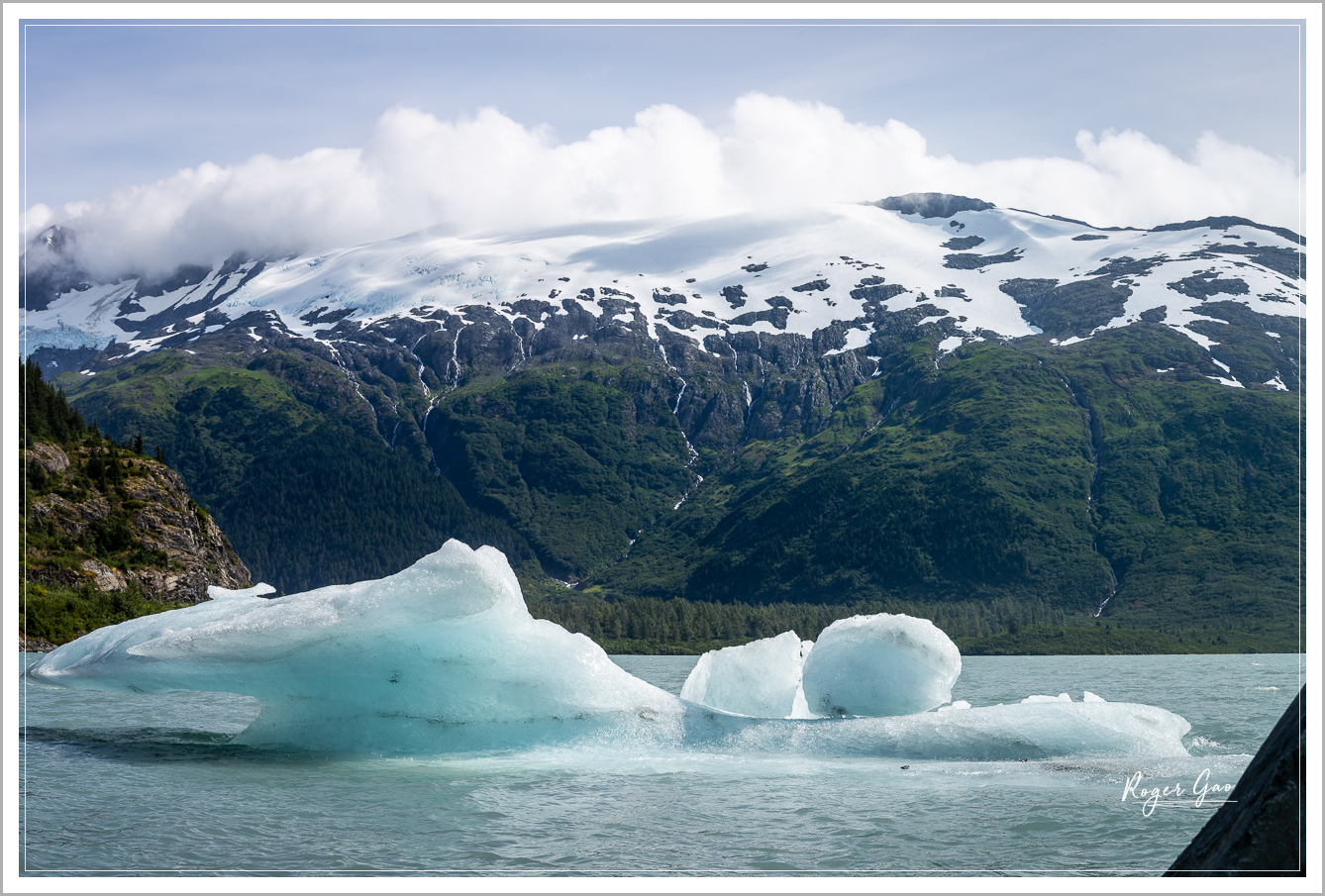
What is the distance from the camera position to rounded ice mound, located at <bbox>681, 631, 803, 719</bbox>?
2512 cm

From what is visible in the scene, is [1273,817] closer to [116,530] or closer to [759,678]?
[759,678]

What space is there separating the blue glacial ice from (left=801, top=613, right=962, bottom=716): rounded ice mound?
0.03 meters

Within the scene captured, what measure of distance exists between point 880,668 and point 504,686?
7.97 m

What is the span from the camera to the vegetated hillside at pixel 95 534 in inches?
2872

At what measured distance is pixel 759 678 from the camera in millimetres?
25297

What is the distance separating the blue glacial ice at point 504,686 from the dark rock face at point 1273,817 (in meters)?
14.7

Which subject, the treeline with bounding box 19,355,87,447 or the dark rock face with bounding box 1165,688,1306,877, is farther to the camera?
the treeline with bounding box 19,355,87,447

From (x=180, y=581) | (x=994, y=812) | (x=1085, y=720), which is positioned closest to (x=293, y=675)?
(x=994, y=812)

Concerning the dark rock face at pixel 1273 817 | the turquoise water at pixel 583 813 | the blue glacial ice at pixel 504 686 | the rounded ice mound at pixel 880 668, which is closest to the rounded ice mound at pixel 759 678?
the rounded ice mound at pixel 880 668

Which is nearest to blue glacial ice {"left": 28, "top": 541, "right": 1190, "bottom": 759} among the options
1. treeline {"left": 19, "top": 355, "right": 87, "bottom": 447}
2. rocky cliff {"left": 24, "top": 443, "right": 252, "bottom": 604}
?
rocky cliff {"left": 24, "top": 443, "right": 252, "bottom": 604}

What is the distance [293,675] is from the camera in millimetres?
21000

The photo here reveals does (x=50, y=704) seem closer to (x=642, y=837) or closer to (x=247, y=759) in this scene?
(x=247, y=759)

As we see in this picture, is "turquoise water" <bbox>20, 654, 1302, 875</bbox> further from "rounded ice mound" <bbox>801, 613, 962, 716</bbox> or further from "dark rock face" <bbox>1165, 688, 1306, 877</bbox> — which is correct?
"dark rock face" <bbox>1165, 688, 1306, 877</bbox>
